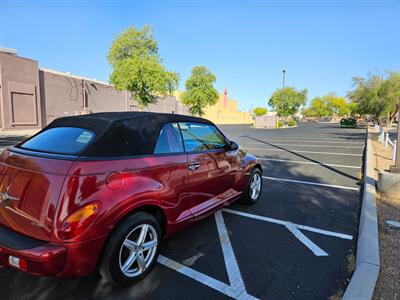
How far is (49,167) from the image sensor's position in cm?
236

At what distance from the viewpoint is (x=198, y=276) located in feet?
9.47

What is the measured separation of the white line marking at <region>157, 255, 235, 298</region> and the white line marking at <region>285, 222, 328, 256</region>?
137 cm

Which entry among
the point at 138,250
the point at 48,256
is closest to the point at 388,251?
the point at 138,250

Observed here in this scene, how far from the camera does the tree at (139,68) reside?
21125 millimetres

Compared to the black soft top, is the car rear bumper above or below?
below

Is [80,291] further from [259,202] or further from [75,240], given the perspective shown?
[259,202]

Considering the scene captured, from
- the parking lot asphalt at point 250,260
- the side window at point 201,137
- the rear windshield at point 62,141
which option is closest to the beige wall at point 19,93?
the rear windshield at point 62,141

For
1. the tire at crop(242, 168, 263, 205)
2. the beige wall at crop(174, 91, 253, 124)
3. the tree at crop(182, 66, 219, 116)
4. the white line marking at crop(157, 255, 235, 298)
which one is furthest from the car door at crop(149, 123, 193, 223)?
the beige wall at crop(174, 91, 253, 124)

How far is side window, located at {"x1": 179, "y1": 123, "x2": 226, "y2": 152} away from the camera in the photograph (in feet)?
11.7

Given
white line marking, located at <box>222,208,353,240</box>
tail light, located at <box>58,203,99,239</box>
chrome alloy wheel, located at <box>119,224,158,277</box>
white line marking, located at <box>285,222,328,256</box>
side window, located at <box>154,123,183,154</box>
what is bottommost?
white line marking, located at <box>285,222,328,256</box>

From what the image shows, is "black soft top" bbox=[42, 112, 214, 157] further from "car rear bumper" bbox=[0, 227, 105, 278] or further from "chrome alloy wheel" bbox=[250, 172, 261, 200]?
"chrome alloy wheel" bbox=[250, 172, 261, 200]

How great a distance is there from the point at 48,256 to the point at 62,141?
117cm

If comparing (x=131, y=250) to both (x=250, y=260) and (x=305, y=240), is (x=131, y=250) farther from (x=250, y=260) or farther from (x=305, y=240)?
(x=305, y=240)

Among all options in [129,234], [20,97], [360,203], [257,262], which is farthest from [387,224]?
[20,97]
